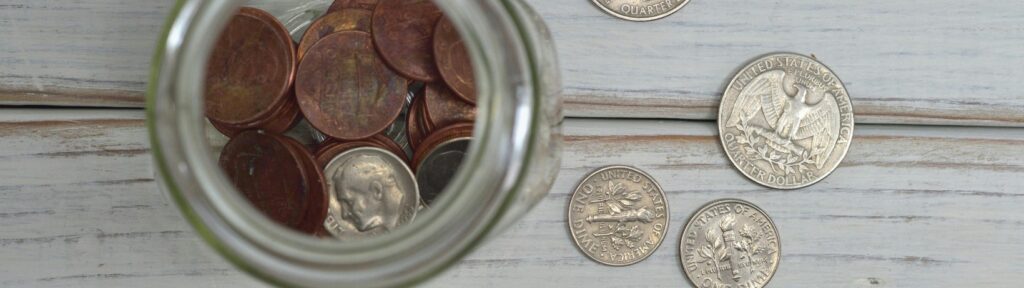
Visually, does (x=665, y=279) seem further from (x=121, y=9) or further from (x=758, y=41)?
(x=121, y=9)

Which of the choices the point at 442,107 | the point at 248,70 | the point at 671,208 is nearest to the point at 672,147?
the point at 671,208

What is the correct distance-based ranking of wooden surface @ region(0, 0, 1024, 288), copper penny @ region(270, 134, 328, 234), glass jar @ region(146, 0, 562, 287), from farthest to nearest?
1. wooden surface @ region(0, 0, 1024, 288)
2. copper penny @ region(270, 134, 328, 234)
3. glass jar @ region(146, 0, 562, 287)

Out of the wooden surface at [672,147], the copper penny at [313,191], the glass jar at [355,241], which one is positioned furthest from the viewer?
the wooden surface at [672,147]

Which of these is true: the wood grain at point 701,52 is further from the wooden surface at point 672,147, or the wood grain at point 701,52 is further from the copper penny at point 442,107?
the copper penny at point 442,107

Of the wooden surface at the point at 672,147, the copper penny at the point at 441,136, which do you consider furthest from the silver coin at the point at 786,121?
the copper penny at the point at 441,136

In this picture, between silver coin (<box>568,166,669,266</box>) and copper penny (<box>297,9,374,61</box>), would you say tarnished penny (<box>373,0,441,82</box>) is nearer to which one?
copper penny (<box>297,9,374,61</box>)

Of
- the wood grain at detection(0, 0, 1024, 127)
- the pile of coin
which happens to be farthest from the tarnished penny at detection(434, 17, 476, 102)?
the wood grain at detection(0, 0, 1024, 127)

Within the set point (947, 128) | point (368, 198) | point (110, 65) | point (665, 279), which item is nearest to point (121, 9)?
point (110, 65)
